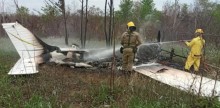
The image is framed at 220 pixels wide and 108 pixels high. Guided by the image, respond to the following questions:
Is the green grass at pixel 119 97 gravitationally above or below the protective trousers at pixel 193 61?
below

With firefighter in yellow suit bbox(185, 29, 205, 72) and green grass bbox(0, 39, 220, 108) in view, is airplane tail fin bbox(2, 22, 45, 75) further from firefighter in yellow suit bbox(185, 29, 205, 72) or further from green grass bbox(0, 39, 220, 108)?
firefighter in yellow suit bbox(185, 29, 205, 72)

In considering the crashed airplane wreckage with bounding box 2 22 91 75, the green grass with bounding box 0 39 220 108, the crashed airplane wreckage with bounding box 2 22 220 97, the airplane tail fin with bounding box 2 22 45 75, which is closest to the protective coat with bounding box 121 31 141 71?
the crashed airplane wreckage with bounding box 2 22 220 97

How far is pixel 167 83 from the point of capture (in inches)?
366

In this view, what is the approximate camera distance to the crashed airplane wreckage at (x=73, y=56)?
9.91m

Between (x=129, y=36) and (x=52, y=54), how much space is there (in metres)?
3.53

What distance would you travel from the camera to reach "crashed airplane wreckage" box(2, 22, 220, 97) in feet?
32.5

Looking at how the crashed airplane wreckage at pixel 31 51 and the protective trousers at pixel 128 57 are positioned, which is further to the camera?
the protective trousers at pixel 128 57

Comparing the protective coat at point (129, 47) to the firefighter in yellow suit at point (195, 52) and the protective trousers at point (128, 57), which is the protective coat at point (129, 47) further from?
the firefighter in yellow suit at point (195, 52)

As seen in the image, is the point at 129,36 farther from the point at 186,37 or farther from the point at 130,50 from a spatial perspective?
the point at 186,37

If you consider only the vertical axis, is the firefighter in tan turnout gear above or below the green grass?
above

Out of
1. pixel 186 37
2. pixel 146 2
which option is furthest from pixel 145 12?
pixel 186 37

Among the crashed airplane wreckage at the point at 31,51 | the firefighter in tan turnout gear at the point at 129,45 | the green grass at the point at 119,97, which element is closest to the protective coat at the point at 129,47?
the firefighter in tan turnout gear at the point at 129,45

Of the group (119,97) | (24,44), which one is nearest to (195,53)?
(119,97)

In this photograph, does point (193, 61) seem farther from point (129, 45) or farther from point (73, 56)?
point (73, 56)
